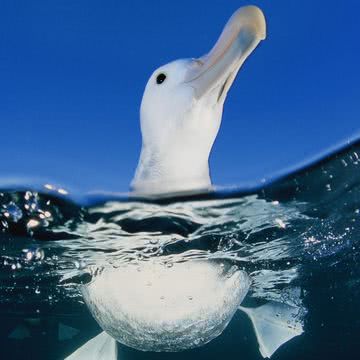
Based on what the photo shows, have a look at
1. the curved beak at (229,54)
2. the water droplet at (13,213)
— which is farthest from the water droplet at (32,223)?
the curved beak at (229,54)

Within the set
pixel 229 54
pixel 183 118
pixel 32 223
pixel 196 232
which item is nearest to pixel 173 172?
pixel 183 118

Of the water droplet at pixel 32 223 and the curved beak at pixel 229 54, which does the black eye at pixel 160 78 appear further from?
the water droplet at pixel 32 223

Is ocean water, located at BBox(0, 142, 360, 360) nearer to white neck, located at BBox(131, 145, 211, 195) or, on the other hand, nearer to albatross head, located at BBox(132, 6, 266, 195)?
white neck, located at BBox(131, 145, 211, 195)

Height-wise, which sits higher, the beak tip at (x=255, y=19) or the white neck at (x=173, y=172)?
the beak tip at (x=255, y=19)

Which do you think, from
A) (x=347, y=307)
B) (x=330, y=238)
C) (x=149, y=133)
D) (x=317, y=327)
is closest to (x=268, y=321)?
(x=330, y=238)

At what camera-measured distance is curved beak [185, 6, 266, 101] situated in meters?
3.55

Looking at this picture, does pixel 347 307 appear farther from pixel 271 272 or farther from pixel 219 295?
pixel 219 295

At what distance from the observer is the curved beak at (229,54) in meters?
3.55

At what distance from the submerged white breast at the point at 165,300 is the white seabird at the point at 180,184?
1 cm

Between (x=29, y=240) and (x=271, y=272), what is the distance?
6.20 m

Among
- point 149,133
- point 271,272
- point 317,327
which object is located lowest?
point 317,327

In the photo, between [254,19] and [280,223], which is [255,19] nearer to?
[254,19]

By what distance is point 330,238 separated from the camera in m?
7.82

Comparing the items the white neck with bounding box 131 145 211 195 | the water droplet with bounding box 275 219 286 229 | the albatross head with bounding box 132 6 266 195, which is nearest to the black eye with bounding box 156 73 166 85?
the albatross head with bounding box 132 6 266 195
